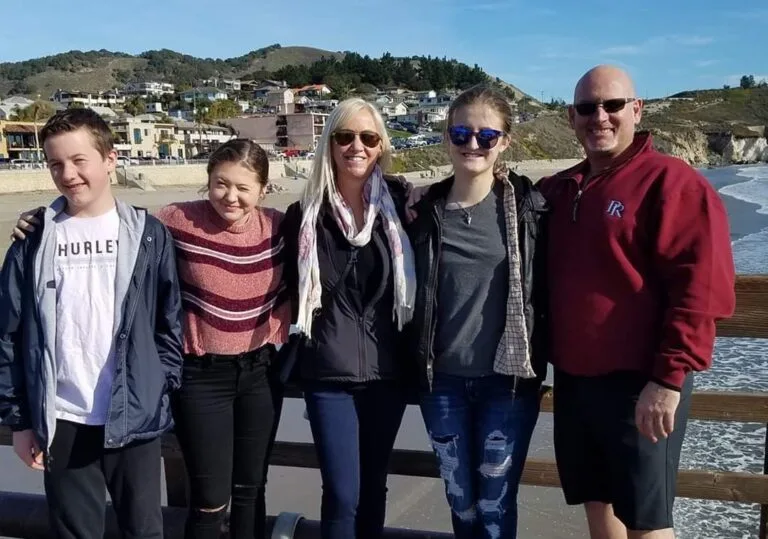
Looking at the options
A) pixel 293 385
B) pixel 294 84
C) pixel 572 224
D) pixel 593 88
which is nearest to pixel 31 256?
pixel 293 385

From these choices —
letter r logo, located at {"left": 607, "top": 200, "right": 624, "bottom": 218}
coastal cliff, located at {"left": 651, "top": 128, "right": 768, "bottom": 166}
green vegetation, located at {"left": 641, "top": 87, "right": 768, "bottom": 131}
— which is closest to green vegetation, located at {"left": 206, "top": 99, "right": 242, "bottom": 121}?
coastal cliff, located at {"left": 651, "top": 128, "right": 768, "bottom": 166}

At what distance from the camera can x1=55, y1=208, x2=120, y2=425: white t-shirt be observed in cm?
249

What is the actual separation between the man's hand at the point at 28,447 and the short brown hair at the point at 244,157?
1.23 meters

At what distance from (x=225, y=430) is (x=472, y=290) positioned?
1169 mm

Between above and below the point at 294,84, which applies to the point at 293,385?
below

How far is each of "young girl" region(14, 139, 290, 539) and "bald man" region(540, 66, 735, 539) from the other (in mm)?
1182

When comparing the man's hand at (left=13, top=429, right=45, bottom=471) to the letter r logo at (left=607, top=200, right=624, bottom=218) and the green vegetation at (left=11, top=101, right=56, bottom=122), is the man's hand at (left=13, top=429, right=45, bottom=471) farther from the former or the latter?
the green vegetation at (left=11, top=101, right=56, bottom=122)

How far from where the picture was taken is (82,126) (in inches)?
98.0

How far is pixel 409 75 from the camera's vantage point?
175 metres

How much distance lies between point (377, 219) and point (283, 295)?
1.74ft

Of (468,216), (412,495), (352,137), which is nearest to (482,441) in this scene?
(468,216)

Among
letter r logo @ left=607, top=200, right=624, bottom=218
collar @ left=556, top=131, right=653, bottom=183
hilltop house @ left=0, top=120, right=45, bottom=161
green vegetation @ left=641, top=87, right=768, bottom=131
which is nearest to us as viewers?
letter r logo @ left=607, top=200, right=624, bottom=218

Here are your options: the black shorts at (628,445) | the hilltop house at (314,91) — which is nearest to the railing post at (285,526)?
the black shorts at (628,445)

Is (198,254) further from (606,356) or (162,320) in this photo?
(606,356)
